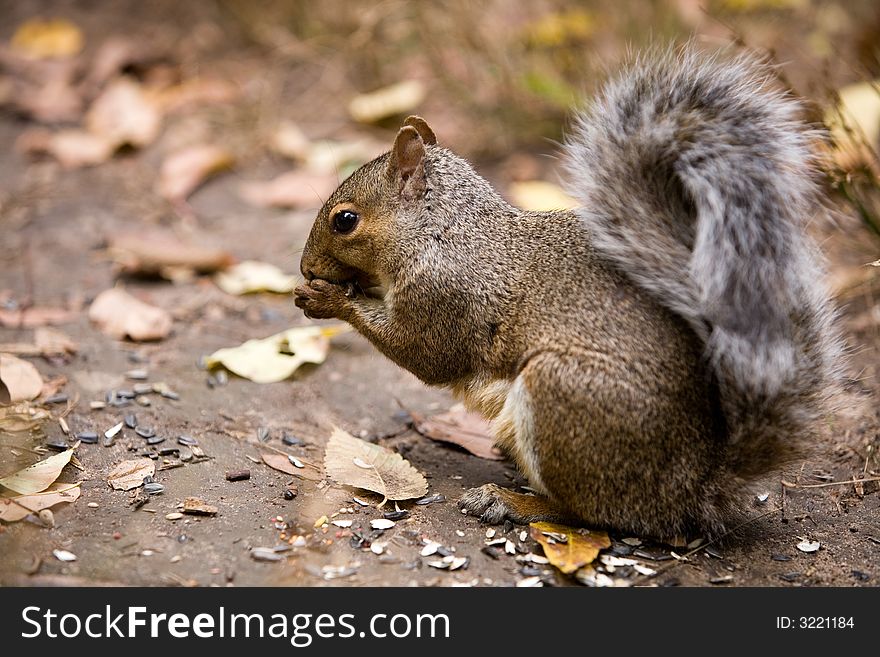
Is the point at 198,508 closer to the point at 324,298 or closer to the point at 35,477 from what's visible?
the point at 35,477

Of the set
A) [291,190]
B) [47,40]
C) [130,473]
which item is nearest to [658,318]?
[130,473]

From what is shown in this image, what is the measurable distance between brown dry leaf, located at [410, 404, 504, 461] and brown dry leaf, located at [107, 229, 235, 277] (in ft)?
4.50

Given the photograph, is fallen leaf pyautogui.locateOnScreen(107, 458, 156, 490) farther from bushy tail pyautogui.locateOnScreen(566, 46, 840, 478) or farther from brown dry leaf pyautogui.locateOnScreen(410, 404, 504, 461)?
bushy tail pyautogui.locateOnScreen(566, 46, 840, 478)

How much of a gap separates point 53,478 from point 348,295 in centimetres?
99

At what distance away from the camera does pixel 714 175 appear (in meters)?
2.33

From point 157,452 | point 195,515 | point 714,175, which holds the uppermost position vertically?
point 714,175

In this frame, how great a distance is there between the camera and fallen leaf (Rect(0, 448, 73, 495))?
2488 mm

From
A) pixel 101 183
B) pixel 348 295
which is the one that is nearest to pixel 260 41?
pixel 101 183

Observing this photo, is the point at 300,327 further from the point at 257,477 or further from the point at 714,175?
the point at 714,175

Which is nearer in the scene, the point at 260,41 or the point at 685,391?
the point at 685,391

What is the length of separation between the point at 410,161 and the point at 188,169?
8.26 feet

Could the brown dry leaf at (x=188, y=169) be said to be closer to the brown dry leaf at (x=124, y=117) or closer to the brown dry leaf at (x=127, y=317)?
the brown dry leaf at (x=124, y=117)

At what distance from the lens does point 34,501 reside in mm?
2451

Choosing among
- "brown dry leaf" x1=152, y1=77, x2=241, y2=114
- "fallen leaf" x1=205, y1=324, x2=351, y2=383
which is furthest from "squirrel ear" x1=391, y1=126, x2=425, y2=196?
"brown dry leaf" x1=152, y1=77, x2=241, y2=114
